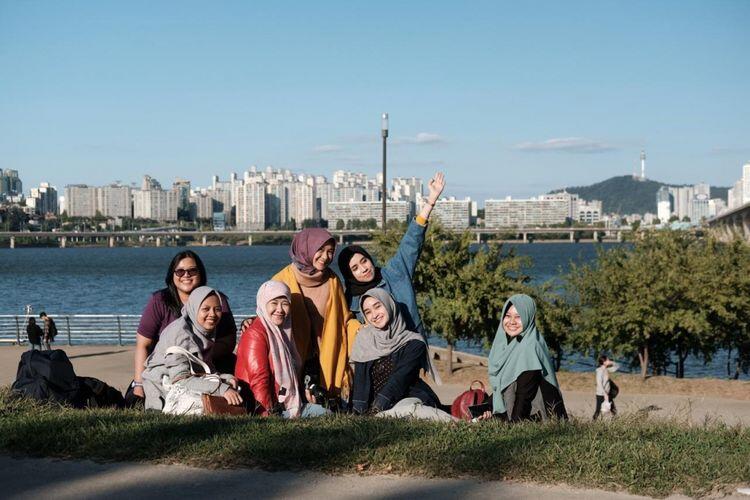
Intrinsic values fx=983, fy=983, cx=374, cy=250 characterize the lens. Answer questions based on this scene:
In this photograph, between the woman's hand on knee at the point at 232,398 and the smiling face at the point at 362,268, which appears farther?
the smiling face at the point at 362,268

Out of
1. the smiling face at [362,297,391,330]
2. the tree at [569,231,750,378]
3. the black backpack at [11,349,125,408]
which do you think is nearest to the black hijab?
the smiling face at [362,297,391,330]

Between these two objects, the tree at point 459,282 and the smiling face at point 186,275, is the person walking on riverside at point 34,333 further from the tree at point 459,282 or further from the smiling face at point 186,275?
the smiling face at point 186,275

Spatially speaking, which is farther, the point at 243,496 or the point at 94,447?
the point at 94,447

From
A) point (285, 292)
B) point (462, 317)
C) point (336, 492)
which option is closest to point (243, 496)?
point (336, 492)

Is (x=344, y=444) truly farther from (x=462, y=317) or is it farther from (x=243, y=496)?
(x=462, y=317)

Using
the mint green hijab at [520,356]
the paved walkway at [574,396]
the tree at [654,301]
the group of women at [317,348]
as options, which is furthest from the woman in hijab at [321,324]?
the tree at [654,301]

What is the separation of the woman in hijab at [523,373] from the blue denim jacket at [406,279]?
2.43 feet

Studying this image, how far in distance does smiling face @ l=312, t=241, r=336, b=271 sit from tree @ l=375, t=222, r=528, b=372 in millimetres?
14761

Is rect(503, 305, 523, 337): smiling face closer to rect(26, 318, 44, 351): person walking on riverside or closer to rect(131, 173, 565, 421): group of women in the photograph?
rect(131, 173, 565, 421): group of women

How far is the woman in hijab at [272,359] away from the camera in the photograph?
619cm

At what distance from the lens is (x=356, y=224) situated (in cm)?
19800

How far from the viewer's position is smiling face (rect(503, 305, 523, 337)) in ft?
20.2

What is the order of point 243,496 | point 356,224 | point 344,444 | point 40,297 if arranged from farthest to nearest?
point 356,224
point 40,297
point 344,444
point 243,496

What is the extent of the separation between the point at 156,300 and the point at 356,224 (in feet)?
628
